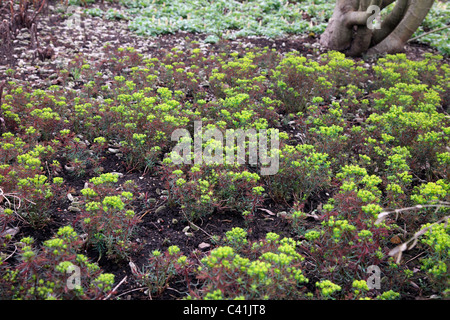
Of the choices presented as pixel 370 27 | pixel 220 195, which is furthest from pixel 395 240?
pixel 370 27

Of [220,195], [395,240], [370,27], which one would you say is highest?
[370,27]

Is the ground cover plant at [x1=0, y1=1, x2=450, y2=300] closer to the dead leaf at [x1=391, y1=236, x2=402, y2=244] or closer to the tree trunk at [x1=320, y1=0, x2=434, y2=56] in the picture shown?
the dead leaf at [x1=391, y1=236, x2=402, y2=244]

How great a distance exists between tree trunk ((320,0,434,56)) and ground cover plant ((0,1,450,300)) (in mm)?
1370

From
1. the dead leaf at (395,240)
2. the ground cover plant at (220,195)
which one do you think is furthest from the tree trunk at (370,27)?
the dead leaf at (395,240)

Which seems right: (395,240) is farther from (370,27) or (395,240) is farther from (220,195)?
(370,27)

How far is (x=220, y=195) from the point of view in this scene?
10.3ft

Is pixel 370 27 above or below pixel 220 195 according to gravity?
above

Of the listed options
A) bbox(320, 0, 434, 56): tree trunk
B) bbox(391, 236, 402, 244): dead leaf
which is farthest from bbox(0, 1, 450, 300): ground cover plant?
bbox(320, 0, 434, 56): tree trunk

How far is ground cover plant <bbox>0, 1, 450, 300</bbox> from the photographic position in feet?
7.49

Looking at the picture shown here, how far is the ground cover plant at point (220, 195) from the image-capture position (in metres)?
2.28

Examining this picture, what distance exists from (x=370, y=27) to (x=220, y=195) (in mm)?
4410

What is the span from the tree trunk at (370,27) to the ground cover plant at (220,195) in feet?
4.49

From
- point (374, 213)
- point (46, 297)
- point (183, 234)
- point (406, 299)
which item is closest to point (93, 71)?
point (183, 234)

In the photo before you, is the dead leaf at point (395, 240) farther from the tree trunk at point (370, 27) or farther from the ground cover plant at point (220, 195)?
the tree trunk at point (370, 27)
